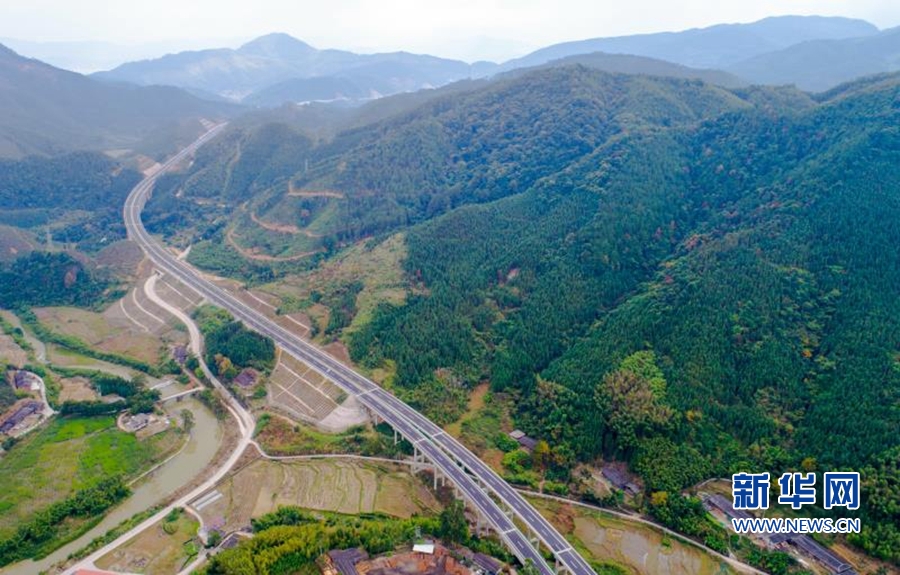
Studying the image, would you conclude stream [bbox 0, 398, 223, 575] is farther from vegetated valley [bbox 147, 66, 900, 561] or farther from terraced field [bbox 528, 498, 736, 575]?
terraced field [bbox 528, 498, 736, 575]

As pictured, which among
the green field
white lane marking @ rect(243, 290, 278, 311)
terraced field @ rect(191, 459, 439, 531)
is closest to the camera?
terraced field @ rect(191, 459, 439, 531)

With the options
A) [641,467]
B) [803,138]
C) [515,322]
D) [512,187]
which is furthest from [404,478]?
[803,138]

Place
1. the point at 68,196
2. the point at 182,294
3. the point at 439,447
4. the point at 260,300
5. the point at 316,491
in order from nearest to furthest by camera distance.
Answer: the point at 316,491 < the point at 439,447 < the point at 260,300 < the point at 182,294 < the point at 68,196

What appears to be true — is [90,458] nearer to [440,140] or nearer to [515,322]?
[515,322]

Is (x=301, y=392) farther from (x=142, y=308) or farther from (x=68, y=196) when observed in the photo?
(x=68, y=196)

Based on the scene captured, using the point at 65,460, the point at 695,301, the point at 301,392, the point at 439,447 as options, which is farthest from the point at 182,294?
the point at 695,301

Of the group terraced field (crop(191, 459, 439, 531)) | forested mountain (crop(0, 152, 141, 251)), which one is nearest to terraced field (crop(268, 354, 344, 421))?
terraced field (crop(191, 459, 439, 531))

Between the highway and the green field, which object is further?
the green field

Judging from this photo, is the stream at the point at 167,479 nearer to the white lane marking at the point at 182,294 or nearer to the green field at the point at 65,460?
the green field at the point at 65,460
